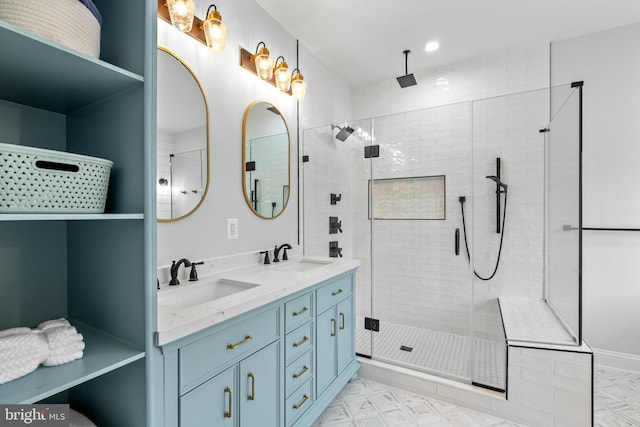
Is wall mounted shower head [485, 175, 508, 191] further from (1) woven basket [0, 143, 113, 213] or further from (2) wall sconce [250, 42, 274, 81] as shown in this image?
(1) woven basket [0, 143, 113, 213]

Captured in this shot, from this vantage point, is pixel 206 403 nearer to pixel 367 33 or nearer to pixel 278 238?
pixel 278 238

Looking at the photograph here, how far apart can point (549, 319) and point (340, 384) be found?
63.9 inches

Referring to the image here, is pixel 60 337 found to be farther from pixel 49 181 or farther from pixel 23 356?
pixel 49 181

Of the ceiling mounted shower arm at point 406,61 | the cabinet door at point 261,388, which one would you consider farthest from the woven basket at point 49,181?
the ceiling mounted shower arm at point 406,61

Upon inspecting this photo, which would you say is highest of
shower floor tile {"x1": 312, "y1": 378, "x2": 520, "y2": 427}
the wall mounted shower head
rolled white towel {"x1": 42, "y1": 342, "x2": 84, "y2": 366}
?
the wall mounted shower head

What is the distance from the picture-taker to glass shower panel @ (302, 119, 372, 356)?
2721 millimetres

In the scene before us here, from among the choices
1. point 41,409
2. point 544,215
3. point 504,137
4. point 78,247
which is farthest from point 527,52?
point 41,409

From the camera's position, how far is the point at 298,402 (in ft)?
5.27

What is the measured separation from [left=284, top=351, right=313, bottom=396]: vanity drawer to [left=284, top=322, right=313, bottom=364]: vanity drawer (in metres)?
0.04

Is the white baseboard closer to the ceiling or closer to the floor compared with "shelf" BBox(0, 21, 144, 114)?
closer to the floor

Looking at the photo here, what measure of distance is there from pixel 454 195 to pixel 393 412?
5.72 ft

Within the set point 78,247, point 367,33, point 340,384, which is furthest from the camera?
point 367,33

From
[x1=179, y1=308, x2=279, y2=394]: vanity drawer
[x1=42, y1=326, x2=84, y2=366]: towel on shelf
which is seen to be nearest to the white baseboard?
[x1=179, y1=308, x2=279, y2=394]: vanity drawer

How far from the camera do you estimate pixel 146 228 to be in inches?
35.4
